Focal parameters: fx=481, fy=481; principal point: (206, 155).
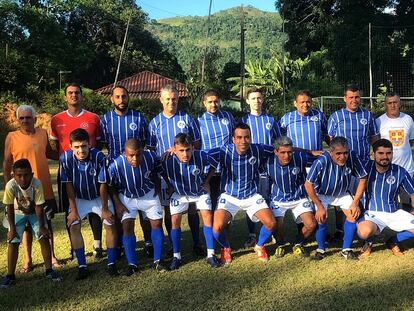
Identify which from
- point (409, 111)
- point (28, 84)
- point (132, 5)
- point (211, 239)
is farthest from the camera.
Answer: point (132, 5)

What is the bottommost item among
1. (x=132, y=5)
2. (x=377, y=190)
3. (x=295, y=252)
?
(x=295, y=252)

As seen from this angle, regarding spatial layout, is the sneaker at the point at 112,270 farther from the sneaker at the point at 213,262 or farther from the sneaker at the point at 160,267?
the sneaker at the point at 213,262

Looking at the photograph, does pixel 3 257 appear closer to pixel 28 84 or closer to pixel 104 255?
pixel 104 255

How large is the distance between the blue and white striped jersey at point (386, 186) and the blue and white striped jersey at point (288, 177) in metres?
0.69

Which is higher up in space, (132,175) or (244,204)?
(132,175)

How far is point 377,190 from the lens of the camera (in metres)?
5.05

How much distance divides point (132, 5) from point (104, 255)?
41.3 metres

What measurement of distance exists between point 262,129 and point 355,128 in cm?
107

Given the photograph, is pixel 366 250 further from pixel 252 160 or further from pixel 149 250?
pixel 149 250

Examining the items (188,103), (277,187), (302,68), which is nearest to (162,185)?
(277,187)

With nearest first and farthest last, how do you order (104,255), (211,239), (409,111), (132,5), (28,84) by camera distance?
(211,239) < (104,255) < (409,111) < (28,84) < (132,5)

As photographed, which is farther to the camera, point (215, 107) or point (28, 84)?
point (28, 84)

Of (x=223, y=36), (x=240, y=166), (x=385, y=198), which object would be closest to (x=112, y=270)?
(x=240, y=166)

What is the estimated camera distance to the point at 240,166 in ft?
16.6
